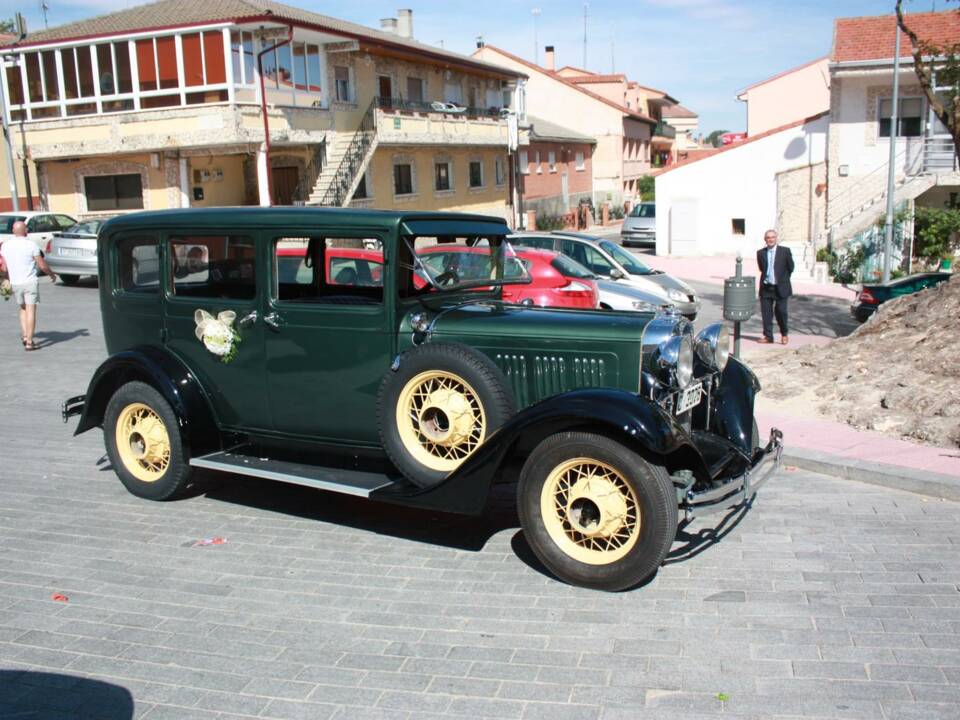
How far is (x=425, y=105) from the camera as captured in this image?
32.8 meters

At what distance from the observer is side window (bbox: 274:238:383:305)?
5582 millimetres

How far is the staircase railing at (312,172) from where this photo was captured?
27797 millimetres

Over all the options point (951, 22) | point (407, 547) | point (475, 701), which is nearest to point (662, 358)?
point (407, 547)

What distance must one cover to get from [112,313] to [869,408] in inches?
246

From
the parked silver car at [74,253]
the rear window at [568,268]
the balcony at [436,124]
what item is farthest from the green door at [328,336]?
the balcony at [436,124]

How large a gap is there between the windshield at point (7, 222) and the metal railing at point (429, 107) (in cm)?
1257

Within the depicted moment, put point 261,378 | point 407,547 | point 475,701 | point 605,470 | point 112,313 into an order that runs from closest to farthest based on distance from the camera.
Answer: point 475,701 < point 605,470 < point 407,547 < point 261,378 < point 112,313

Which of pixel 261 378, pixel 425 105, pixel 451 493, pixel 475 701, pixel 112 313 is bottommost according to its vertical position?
pixel 475 701

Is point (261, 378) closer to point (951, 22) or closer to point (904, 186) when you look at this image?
point (904, 186)

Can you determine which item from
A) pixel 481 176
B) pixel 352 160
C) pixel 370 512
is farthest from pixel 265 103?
pixel 370 512

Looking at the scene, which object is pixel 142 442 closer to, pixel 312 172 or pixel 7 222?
pixel 7 222

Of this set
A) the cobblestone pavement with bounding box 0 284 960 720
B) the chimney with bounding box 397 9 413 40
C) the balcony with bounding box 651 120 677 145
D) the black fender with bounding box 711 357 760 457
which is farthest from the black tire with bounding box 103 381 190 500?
the balcony with bounding box 651 120 677 145

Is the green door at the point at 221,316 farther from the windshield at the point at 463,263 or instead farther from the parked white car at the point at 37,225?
the parked white car at the point at 37,225

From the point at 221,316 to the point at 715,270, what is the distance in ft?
70.0
